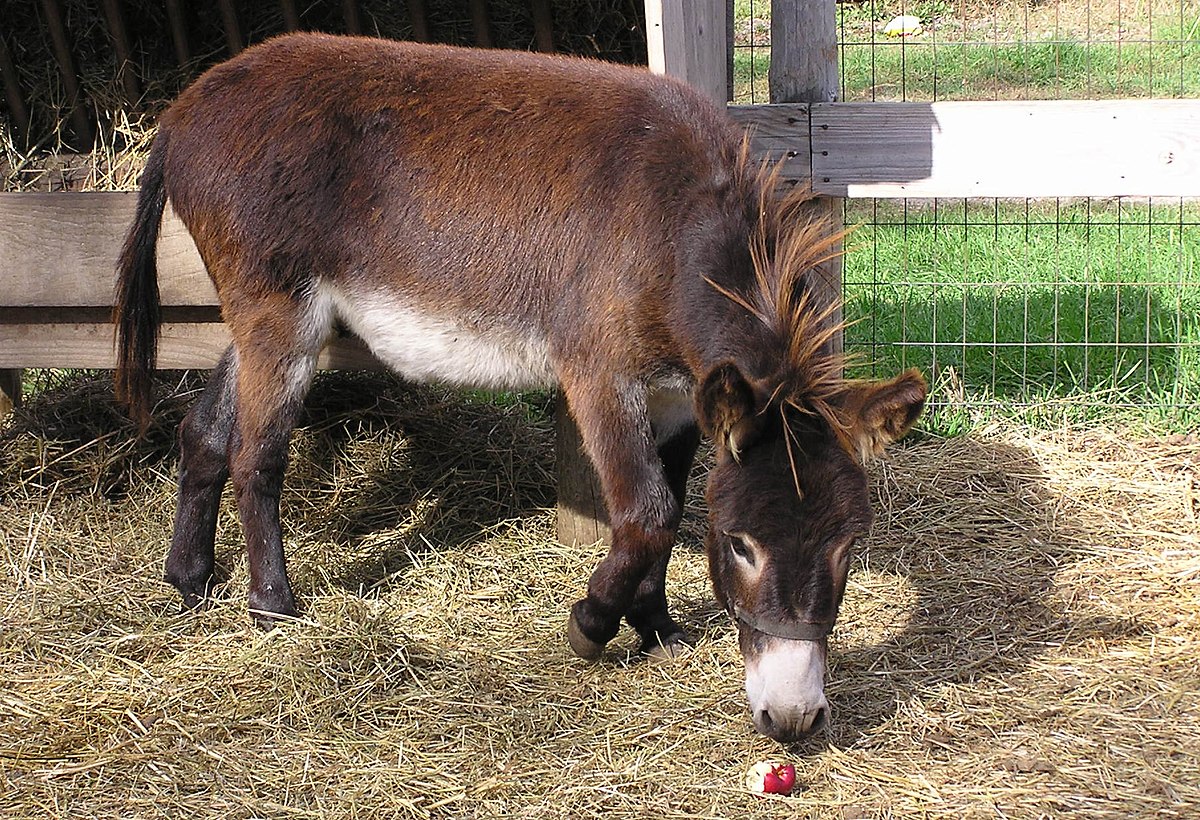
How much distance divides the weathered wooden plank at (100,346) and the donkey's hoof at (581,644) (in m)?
1.40

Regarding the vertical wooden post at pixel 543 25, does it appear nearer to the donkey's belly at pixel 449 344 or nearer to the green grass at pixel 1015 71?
the donkey's belly at pixel 449 344

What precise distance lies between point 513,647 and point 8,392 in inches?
115

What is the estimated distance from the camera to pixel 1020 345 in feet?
17.9

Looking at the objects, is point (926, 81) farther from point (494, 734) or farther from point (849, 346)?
point (494, 734)

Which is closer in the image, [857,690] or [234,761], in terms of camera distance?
[234,761]

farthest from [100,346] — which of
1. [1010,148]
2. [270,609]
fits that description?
[1010,148]

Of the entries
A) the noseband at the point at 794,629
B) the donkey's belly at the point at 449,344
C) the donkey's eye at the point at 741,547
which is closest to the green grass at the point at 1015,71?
the donkey's belly at the point at 449,344

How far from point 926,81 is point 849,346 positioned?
417cm

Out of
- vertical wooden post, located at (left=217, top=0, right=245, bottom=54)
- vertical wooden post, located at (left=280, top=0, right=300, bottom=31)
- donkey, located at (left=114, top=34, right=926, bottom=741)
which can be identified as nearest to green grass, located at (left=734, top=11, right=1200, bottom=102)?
vertical wooden post, located at (left=280, top=0, right=300, bottom=31)

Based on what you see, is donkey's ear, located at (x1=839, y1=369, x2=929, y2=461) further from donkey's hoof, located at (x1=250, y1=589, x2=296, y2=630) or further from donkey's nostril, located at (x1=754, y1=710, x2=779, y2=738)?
donkey's hoof, located at (x1=250, y1=589, x2=296, y2=630)

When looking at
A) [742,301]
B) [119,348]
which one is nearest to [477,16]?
[119,348]

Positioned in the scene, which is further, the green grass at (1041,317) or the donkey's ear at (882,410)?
the green grass at (1041,317)

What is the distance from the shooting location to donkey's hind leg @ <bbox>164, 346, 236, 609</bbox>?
423cm

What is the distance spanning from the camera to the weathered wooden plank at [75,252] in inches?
173
